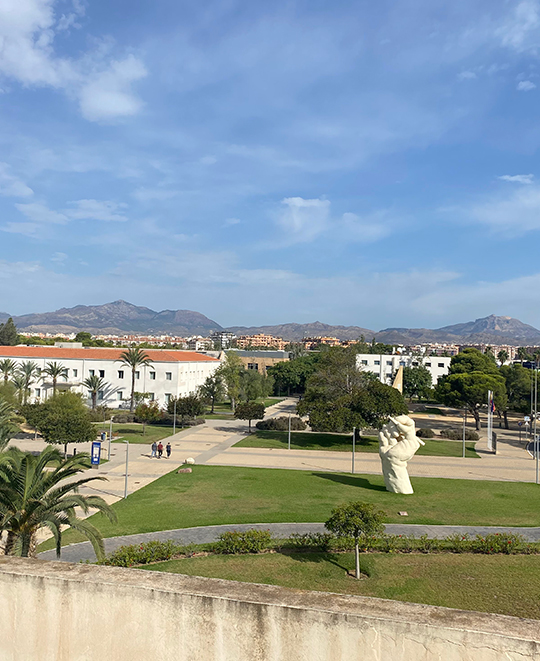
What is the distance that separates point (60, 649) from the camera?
559cm

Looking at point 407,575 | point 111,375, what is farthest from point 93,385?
point 407,575

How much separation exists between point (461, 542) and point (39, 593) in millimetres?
16243

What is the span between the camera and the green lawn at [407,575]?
43.9ft

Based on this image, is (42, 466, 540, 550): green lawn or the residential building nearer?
(42, 466, 540, 550): green lawn

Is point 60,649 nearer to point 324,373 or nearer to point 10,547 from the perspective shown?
point 10,547

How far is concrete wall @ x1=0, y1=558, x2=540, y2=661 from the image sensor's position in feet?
15.7

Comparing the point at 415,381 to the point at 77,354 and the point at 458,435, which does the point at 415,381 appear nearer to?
the point at 458,435

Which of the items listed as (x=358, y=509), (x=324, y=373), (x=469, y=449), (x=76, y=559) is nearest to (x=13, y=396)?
(x=324, y=373)

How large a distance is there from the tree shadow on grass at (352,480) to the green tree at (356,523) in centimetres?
1201

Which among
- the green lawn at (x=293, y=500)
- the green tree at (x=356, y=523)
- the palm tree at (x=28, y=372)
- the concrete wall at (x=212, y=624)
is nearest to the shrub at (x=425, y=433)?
the green lawn at (x=293, y=500)

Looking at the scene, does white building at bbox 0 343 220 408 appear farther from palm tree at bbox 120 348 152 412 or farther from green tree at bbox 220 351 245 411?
green tree at bbox 220 351 245 411

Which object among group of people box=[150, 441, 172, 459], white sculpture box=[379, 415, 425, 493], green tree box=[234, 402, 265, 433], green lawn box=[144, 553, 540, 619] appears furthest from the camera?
green tree box=[234, 402, 265, 433]

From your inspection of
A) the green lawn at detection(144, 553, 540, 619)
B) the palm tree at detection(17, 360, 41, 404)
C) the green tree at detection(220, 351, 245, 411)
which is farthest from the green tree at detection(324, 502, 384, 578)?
the green tree at detection(220, 351, 245, 411)

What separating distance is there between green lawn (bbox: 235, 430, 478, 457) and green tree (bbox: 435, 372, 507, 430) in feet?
22.4
